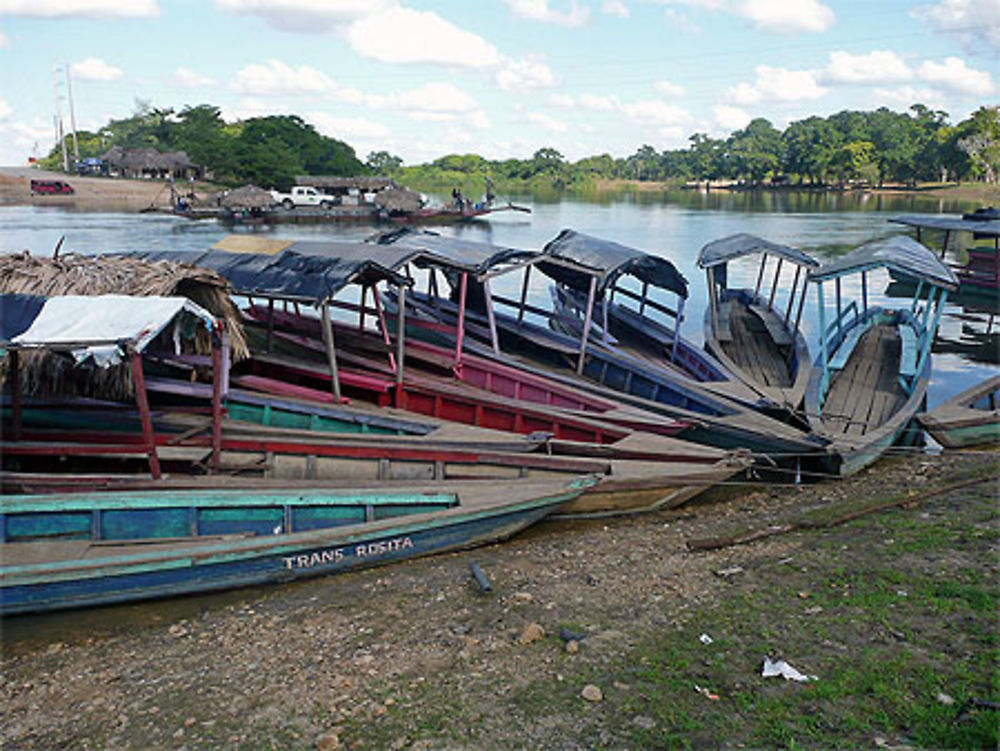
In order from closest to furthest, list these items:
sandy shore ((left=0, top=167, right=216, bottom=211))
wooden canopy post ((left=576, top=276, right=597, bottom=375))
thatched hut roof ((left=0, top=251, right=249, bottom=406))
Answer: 1. thatched hut roof ((left=0, top=251, right=249, bottom=406))
2. wooden canopy post ((left=576, top=276, right=597, bottom=375))
3. sandy shore ((left=0, top=167, right=216, bottom=211))

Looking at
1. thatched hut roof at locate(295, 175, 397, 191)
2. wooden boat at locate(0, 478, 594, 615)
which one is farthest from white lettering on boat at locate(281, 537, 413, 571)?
thatched hut roof at locate(295, 175, 397, 191)

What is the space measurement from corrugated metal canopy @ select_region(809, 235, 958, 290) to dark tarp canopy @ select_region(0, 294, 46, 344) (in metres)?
11.7

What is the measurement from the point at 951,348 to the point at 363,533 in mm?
21241

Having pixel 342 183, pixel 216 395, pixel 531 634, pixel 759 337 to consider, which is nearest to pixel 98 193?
pixel 342 183

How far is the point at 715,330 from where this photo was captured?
17109 mm

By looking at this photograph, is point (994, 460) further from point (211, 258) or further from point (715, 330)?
point (211, 258)

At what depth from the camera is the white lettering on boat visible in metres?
8.02

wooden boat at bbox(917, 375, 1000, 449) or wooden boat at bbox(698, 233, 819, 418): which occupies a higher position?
wooden boat at bbox(698, 233, 819, 418)

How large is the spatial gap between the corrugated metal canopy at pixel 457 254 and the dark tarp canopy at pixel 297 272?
46cm

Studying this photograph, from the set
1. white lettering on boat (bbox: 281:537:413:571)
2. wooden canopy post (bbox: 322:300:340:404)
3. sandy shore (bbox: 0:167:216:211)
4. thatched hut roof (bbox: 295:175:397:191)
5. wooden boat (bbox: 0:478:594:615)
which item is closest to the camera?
wooden boat (bbox: 0:478:594:615)

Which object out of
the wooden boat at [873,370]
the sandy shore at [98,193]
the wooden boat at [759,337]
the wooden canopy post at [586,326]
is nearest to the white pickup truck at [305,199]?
the sandy shore at [98,193]

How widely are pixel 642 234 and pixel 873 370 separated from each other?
131 feet

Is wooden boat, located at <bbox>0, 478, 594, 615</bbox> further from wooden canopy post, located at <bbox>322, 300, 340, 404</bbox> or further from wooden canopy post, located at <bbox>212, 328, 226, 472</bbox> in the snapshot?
wooden canopy post, located at <bbox>322, 300, 340, 404</bbox>

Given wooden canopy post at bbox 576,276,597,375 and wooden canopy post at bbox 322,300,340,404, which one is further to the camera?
wooden canopy post at bbox 576,276,597,375
